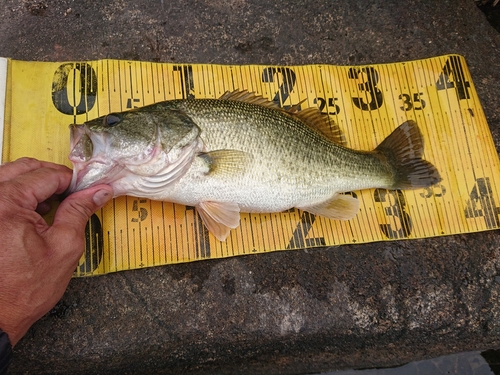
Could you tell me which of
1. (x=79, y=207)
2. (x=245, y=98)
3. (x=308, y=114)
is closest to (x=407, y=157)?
(x=308, y=114)

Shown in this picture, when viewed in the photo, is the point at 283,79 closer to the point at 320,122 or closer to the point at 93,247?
the point at 320,122

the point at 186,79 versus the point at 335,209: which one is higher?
the point at 186,79

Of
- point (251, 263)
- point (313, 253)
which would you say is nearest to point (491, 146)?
point (313, 253)

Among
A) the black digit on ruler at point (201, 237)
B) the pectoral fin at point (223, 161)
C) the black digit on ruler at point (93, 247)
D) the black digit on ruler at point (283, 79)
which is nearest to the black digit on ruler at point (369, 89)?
the black digit on ruler at point (283, 79)

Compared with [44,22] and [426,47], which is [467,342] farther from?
[44,22]

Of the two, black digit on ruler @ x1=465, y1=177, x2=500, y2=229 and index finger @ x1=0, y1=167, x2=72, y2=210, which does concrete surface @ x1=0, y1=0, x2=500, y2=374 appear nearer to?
black digit on ruler @ x1=465, y1=177, x2=500, y2=229

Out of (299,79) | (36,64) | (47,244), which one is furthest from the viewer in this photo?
(299,79)
